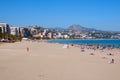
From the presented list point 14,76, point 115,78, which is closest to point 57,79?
point 14,76

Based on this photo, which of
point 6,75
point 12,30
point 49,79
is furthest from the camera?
point 12,30

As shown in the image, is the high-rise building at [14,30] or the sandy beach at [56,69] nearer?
the sandy beach at [56,69]

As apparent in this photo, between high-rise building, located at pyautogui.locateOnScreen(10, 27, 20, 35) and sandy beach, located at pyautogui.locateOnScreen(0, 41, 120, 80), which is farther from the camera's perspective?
high-rise building, located at pyautogui.locateOnScreen(10, 27, 20, 35)

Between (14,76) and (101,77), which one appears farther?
(101,77)

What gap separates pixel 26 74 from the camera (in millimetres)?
12406

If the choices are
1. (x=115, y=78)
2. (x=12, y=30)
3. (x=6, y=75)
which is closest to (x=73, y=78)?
(x=115, y=78)

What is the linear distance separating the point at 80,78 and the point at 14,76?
10.1 ft

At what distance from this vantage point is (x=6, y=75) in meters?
12.0

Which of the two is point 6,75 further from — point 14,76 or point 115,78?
point 115,78

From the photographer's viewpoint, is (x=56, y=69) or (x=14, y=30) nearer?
(x=56, y=69)

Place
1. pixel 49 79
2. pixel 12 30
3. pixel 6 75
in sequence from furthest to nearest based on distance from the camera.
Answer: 1. pixel 12 30
2. pixel 6 75
3. pixel 49 79

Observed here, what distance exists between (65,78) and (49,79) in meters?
0.85

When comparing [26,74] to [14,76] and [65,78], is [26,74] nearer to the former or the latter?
[14,76]

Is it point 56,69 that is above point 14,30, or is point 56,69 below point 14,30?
below
